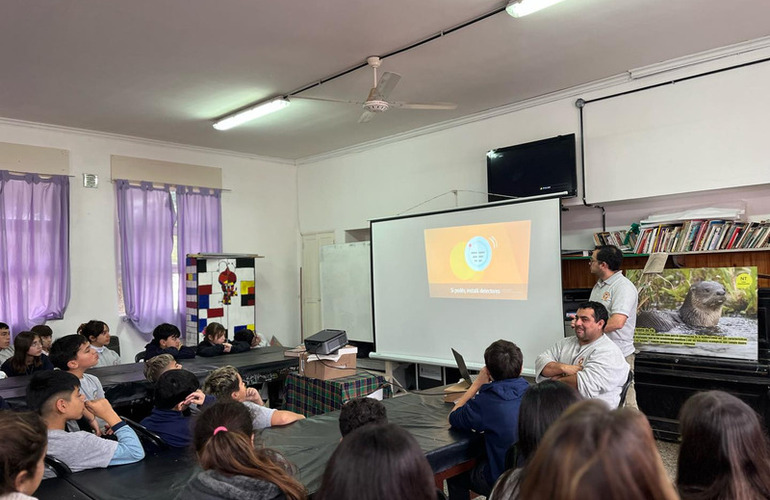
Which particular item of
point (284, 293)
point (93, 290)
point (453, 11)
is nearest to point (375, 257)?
point (284, 293)

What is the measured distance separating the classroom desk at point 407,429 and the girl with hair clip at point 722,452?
1114 millimetres

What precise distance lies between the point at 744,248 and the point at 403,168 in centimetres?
369

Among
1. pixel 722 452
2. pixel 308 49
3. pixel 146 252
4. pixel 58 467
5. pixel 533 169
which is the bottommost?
pixel 58 467

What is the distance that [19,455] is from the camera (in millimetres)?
1479

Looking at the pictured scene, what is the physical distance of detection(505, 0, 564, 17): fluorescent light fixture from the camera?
A: 3219mm

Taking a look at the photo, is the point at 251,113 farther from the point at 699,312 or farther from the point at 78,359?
the point at 699,312

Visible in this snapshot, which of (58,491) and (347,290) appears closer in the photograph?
(58,491)

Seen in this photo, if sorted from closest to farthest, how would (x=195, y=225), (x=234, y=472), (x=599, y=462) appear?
(x=599, y=462) → (x=234, y=472) → (x=195, y=225)

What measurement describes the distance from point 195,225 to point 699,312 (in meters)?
5.72

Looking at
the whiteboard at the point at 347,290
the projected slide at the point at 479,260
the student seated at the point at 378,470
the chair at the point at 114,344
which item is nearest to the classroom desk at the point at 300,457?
the student seated at the point at 378,470

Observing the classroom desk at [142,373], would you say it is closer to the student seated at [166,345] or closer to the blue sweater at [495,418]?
the student seated at [166,345]

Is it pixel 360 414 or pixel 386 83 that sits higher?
pixel 386 83

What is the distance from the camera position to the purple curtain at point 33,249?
18.1 ft

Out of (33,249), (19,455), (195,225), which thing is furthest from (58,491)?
(195,225)
